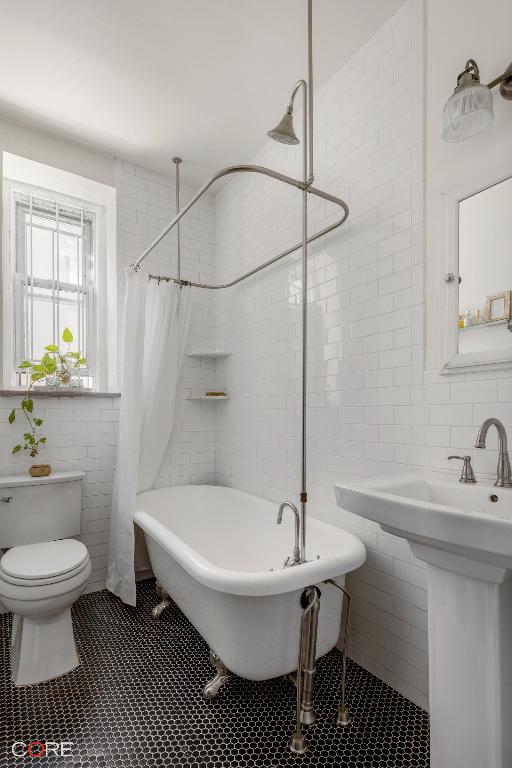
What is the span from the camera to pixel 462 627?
1.13m

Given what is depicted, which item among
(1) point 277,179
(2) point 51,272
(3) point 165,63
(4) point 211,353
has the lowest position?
(4) point 211,353

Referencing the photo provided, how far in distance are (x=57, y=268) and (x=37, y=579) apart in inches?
76.0

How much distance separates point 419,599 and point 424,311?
1095 mm

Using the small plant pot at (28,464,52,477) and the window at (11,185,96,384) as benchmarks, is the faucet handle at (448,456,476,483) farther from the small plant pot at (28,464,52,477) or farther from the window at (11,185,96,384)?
the window at (11,185,96,384)

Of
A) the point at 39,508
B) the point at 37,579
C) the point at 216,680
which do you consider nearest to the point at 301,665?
the point at 216,680

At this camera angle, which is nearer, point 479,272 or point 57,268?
point 479,272

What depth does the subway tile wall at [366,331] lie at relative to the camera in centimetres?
166

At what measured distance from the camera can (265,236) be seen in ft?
8.73

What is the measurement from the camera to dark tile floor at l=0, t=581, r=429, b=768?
4.58 feet

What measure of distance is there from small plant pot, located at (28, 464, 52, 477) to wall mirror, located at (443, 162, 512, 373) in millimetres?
2131

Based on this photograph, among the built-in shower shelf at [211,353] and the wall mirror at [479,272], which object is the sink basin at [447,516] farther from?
the built-in shower shelf at [211,353]

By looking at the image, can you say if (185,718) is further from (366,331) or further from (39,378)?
(39,378)

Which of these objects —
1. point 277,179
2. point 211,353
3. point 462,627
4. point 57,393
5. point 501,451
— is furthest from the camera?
point 211,353

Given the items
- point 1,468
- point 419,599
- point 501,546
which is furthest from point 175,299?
point 501,546
